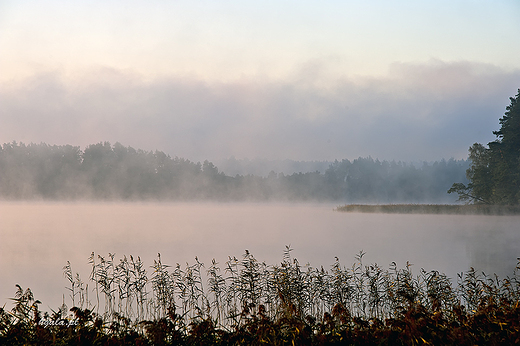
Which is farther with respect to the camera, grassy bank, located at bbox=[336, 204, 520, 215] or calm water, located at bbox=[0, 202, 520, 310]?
grassy bank, located at bbox=[336, 204, 520, 215]

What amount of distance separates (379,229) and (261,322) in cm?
2692

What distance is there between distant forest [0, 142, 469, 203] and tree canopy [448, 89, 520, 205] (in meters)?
69.8

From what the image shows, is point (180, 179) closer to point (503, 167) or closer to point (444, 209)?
point (444, 209)

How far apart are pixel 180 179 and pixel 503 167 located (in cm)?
8225

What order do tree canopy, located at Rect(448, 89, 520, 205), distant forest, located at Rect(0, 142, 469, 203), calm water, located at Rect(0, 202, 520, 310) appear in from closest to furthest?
calm water, located at Rect(0, 202, 520, 310), tree canopy, located at Rect(448, 89, 520, 205), distant forest, located at Rect(0, 142, 469, 203)

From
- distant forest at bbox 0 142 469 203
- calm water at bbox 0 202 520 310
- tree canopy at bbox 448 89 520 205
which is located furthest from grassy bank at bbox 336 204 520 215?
distant forest at bbox 0 142 469 203

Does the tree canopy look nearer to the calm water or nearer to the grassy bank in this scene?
the grassy bank

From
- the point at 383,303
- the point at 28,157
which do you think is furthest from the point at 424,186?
the point at 383,303

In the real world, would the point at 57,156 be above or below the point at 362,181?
above

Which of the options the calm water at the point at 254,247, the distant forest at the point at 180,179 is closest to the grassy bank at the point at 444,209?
the calm water at the point at 254,247

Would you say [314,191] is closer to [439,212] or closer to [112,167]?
[112,167]

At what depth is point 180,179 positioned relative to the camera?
107 metres

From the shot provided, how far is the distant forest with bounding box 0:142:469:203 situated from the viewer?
3873 inches

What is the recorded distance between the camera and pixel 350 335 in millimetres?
4207
